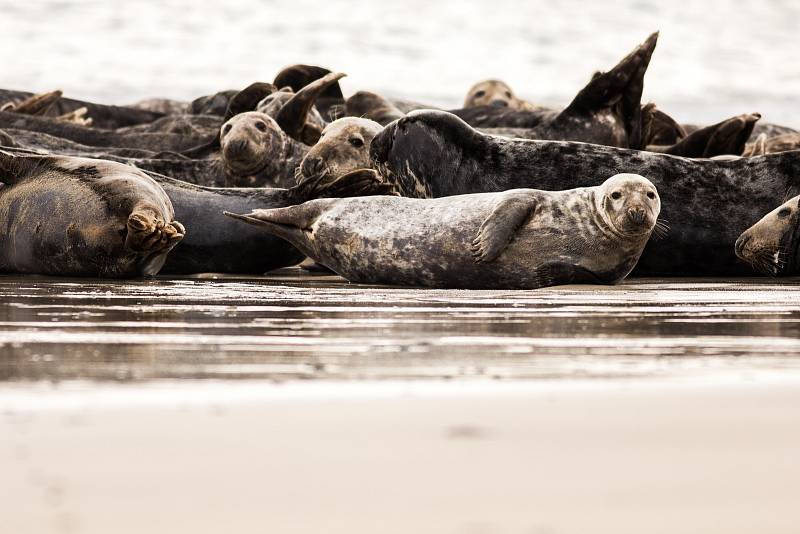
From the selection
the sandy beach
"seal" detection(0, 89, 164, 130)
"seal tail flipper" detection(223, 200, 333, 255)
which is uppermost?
the sandy beach

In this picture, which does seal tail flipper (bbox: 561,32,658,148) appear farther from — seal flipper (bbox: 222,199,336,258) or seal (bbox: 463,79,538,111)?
seal (bbox: 463,79,538,111)

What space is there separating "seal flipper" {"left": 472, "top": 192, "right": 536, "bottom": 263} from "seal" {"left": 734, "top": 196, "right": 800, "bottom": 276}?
1392 millimetres

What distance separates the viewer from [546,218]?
5391mm

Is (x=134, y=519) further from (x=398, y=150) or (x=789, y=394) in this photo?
(x=398, y=150)

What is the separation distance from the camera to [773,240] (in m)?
6.03

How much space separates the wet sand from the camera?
1.22 metres

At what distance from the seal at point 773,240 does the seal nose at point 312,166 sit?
2499mm

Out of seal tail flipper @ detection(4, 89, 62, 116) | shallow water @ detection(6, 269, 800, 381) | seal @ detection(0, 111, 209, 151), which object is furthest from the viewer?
seal tail flipper @ detection(4, 89, 62, 116)

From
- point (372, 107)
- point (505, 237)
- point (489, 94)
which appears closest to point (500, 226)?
point (505, 237)

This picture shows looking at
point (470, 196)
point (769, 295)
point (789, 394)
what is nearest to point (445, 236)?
point (470, 196)

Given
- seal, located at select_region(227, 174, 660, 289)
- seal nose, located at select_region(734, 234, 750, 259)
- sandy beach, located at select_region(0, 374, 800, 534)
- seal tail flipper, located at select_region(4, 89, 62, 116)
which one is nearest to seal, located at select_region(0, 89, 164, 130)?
seal tail flipper, located at select_region(4, 89, 62, 116)

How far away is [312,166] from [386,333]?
14.8 feet

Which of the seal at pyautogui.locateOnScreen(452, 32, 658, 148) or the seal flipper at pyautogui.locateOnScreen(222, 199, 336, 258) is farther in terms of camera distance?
the seal at pyautogui.locateOnScreen(452, 32, 658, 148)

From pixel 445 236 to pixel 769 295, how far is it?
1.40 meters
